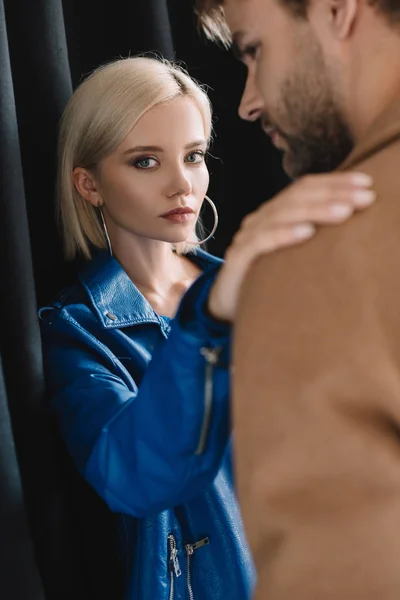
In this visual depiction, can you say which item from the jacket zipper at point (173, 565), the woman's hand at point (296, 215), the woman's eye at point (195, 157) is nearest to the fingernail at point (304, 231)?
the woman's hand at point (296, 215)

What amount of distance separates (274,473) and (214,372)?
0.98 ft

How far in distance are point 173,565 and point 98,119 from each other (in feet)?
2.45

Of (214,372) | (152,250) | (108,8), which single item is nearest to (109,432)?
(214,372)

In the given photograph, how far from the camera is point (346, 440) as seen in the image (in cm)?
64

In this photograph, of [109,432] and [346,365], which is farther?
[109,432]

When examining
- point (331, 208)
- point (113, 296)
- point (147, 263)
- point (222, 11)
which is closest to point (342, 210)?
point (331, 208)

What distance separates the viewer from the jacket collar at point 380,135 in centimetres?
75

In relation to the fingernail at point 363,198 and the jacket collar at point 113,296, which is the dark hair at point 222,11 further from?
the jacket collar at point 113,296

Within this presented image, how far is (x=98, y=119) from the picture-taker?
1436 millimetres

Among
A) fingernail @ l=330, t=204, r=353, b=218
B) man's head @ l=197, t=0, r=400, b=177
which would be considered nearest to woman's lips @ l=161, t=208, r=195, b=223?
man's head @ l=197, t=0, r=400, b=177

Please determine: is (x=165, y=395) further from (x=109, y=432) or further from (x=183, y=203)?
(x=183, y=203)

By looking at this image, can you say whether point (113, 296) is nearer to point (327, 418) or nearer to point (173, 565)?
point (173, 565)

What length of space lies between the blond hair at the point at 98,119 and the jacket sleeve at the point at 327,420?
801mm

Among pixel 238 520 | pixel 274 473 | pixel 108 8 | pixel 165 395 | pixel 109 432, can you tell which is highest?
pixel 108 8
